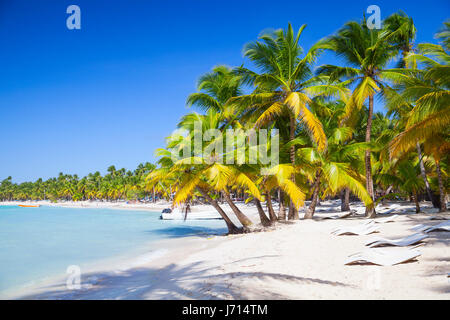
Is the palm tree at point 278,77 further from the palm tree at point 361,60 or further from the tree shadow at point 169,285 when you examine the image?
the tree shadow at point 169,285

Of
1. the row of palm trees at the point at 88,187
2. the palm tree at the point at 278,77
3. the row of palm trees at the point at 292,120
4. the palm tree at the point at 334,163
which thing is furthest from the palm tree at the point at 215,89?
the row of palm trees at the point at 88,187

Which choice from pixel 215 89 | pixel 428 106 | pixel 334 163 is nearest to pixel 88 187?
Result: pixel 215 89

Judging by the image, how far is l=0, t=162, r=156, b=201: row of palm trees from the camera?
8194 cm

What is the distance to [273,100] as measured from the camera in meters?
12.8

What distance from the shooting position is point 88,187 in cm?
9644

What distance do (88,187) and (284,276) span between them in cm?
10391

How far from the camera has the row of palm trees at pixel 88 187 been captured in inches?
3226

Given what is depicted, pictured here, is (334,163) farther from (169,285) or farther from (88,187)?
(88,187)

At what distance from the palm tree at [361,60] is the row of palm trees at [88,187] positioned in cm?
5522

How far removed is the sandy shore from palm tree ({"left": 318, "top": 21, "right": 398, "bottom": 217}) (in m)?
5.94

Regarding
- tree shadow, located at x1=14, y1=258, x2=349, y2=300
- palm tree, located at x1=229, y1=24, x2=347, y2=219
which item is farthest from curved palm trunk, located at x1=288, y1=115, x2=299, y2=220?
tree shadow, located at x1=14, y1=258, x2=349, y2=300
